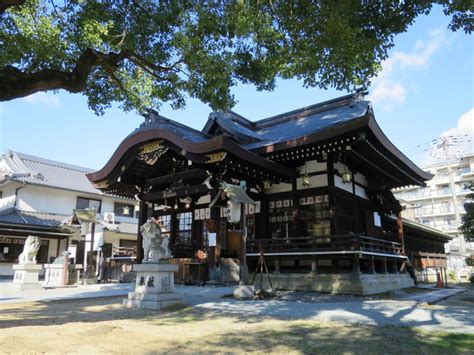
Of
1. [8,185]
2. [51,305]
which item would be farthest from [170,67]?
[8,185]

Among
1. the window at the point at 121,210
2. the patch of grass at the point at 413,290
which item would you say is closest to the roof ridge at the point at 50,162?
the window at the point at 121,210

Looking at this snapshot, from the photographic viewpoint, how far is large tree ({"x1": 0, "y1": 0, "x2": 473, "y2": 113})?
7.70 m

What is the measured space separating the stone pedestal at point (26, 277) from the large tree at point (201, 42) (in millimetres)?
7253

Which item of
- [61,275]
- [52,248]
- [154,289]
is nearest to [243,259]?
[154,289]

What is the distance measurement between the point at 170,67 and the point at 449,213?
58426 millimetres

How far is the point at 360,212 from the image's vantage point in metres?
15.1

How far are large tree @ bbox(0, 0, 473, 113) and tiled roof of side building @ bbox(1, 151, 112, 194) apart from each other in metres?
18.3

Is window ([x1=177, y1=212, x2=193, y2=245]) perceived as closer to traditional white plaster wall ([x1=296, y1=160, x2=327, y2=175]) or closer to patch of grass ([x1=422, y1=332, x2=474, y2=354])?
traditional white plaster wall ([x1=296, y1=160, x2=327, y2=175])

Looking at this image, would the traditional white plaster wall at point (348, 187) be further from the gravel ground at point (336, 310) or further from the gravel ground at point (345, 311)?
the gravel ground at point (345, 311)

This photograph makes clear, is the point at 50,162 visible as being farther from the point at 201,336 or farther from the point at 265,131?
the point at 201,336

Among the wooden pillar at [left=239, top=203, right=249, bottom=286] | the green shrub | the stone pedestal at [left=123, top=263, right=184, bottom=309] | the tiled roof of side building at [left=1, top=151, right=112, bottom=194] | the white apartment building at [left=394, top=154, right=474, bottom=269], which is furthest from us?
the white apartment building at [left=394, top=154, right=474, bottom=269]

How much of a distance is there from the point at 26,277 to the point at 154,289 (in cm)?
782

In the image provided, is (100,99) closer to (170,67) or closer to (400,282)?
(170,67)

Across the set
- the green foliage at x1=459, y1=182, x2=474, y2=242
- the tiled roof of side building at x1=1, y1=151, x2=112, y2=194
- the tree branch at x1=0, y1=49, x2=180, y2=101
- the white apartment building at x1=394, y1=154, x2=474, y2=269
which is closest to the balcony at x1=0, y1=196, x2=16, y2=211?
the tiled roof of side building at x1=1, y1=151, x2=112, y2=194
